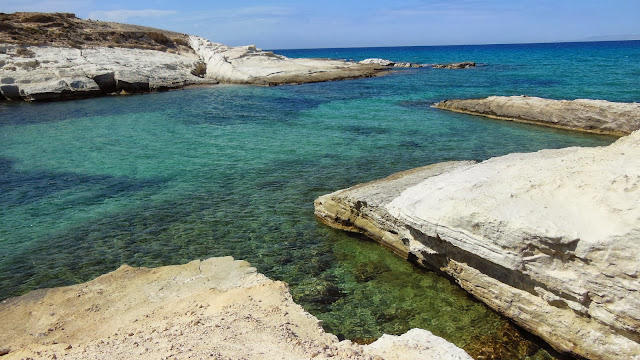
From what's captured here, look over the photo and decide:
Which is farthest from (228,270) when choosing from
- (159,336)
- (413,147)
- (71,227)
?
(413,147)

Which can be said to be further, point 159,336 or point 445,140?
point 445,140

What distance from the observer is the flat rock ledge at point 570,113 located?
2117 cm

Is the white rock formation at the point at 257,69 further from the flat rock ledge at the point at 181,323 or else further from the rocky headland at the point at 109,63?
the flat rock ledge at the point at 181,323

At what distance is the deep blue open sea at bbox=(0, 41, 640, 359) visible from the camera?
8.24 metres

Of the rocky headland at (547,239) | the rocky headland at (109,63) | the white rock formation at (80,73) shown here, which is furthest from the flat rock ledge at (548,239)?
the rocky headland at (109,63)

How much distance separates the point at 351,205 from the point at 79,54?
139ft

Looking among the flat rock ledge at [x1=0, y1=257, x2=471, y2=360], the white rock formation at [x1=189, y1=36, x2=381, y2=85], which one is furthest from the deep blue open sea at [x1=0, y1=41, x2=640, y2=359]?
the white rock formation at [x1=189, y1=36, x2=381, y2=85]

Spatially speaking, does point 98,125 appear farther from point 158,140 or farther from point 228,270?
point 228,270

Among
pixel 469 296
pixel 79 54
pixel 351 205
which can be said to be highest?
pixel 79 54

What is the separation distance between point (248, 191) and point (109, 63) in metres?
35.8

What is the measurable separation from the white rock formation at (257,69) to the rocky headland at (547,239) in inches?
1518

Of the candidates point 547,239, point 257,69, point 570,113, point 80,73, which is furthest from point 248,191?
point 257,69

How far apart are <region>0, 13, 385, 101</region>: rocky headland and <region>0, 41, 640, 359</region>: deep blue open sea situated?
635cm

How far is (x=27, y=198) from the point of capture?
44.0ft
